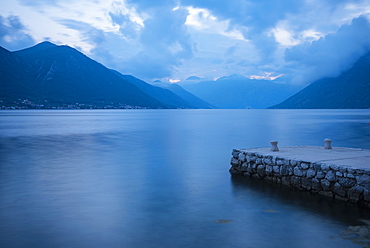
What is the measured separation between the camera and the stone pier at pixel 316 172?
38.2 ft

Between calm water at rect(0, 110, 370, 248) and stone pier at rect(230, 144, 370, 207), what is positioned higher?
stone pier at rect(230, 144, 370, 207)

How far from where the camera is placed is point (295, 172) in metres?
14.1

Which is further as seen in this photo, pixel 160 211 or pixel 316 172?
pixel 316 172

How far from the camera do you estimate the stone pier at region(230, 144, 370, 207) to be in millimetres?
11641

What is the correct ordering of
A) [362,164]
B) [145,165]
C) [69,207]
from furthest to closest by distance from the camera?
[145,165], [362,164], [69,207]

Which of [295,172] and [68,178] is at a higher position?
[295,172]

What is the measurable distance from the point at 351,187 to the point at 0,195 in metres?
13.8

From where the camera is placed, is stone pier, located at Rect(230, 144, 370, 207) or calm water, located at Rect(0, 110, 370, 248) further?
stone pier, located at Rect(230, 144, 370, 207)

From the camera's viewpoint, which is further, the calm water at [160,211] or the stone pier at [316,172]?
the stone pier at [316,172]

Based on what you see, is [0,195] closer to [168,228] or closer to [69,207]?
[69,207]

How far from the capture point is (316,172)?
1320 cm

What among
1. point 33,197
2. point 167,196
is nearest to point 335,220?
point 167,196

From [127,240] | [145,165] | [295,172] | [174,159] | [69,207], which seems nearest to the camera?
[127,240]

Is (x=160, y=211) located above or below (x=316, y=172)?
below
